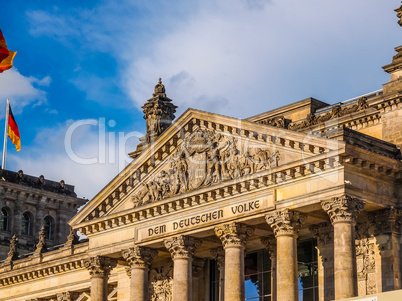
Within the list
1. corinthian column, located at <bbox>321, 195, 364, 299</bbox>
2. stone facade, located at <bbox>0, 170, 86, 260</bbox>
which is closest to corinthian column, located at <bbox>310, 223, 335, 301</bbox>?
corinthian column, located at <bbox>321, 195, 364, 299</bbox>

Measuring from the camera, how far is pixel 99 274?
5778 centimetres

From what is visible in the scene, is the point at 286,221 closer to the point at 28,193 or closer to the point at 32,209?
the point at 28,193

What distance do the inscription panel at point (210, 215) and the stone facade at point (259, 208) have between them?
0.19ft

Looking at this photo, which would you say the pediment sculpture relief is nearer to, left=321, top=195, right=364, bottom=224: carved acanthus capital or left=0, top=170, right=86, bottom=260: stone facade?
left=321, top=195, right=364, bottom=224: carved acanthus capital

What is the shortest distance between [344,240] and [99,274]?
17.0 metres

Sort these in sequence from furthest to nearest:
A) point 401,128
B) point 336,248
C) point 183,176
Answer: point 183,176, point 401,128, point 336,248

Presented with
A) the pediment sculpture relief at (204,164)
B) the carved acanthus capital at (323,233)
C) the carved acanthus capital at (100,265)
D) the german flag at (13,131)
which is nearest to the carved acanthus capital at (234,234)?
the pediment sculpture relief at (204,164)

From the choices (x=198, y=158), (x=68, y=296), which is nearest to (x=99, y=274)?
(x=198, y=158)

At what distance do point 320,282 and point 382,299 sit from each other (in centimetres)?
1216

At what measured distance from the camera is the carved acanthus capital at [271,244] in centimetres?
5309

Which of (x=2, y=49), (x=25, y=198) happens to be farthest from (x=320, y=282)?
(x=25, y=198)

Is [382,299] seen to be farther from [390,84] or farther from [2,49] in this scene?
[2,49]

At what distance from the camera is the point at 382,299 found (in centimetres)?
3828

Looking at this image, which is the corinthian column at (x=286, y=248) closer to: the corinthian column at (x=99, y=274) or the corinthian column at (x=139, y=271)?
the corinthian column at (x=139, y=271)
